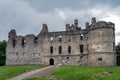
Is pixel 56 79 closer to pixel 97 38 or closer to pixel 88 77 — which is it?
pixel 88 77

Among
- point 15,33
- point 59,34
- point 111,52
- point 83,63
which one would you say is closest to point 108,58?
point 111,52

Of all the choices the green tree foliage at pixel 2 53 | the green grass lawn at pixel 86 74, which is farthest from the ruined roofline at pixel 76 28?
the green tree foliage at pixel 2 53

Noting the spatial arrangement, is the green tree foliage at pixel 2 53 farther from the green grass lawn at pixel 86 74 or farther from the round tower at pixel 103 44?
the green grass lawn at pixel 86 74

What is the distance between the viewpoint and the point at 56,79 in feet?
167

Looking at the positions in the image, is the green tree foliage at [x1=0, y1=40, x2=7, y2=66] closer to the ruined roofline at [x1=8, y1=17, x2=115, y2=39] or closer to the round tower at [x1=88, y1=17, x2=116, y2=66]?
the ruined roofline at [x1=8, y1=17, x2=115, y2=39]

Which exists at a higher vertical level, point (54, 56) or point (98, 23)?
point (98, 23)

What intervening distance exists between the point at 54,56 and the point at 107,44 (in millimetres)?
14975

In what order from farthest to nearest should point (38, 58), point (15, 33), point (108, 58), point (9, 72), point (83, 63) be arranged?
1. point (15, 33)
2. point (38, 58)
3. point (83, 63)
4. point (108, 58)
5. point (9, 72)

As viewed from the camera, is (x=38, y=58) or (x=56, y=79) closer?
(x=56, y=79)

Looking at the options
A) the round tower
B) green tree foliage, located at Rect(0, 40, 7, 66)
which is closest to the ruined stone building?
the round tower

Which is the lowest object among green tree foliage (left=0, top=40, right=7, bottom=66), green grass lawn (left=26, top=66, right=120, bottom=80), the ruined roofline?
green grass lawn (left=26, top=66, right=120, bottom=80)

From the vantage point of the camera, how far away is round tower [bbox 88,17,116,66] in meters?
66.8

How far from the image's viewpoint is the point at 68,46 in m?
74.1

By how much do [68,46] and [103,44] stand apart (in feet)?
34.0
